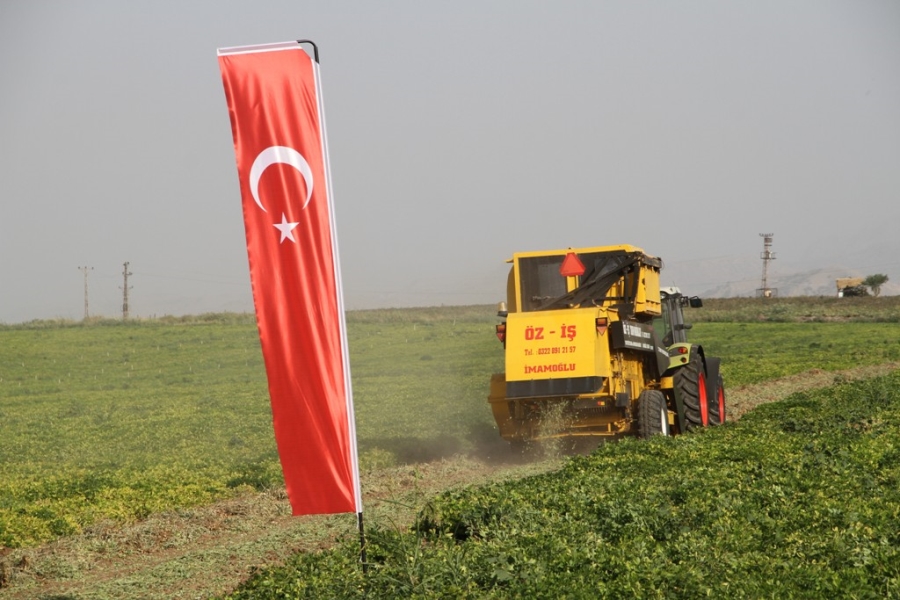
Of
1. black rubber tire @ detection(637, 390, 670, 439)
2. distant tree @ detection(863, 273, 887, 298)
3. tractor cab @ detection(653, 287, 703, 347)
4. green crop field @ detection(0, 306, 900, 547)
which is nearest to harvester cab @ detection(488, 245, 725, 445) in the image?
black rubber tire @ detection(637, 390, 670, 439)

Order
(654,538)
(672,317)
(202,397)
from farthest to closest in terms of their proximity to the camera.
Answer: (202,397)
(672,317)
(654,538)

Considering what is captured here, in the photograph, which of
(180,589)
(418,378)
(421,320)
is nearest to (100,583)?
(180,589)

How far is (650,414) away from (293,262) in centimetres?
941

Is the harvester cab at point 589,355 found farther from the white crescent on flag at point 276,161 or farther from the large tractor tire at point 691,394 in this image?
the white crescent on flag at point 276,161

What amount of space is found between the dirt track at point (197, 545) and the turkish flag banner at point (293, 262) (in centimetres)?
227

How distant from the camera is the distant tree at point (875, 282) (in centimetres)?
10533

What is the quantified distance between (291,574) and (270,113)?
3768 millimetres

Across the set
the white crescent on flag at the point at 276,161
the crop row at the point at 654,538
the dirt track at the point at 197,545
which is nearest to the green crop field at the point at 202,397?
the dirt track at the point at 197,545

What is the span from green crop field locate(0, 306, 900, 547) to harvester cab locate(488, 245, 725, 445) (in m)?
3.29

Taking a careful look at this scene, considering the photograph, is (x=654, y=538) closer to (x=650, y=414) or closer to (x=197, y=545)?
(x=197, y=545)

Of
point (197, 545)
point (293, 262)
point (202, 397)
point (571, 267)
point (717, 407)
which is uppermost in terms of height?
point (571, 267)

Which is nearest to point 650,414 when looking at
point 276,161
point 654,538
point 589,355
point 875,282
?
point 589,355

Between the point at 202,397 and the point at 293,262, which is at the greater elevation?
the point at 293,262

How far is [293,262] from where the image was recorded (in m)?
7.53
